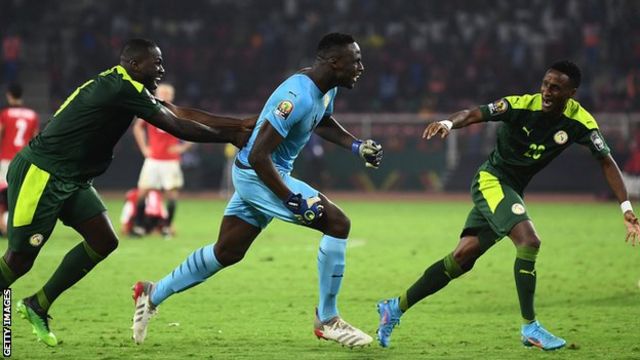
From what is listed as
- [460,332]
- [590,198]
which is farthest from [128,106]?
[590,198]

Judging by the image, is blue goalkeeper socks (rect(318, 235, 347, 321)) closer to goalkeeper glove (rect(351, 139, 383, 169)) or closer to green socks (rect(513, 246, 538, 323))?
goalkeeper glove (rect(351, 139, 383, 169))

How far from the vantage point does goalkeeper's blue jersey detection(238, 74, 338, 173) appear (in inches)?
301

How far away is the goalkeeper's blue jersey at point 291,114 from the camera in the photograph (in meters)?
7.65

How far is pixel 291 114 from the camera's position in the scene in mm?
7672

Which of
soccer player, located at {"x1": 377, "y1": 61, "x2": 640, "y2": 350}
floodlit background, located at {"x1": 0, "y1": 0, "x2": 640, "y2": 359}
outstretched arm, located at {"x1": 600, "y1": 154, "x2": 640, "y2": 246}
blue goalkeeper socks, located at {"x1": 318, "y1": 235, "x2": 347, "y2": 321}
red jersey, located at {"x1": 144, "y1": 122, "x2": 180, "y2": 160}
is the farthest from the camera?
red jersey, located at {"x1": 144, "y1": 122, "x2": 180, "y2": 160}

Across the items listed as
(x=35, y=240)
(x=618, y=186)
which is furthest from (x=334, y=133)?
(x=35, y=240)

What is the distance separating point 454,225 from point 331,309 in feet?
36.1

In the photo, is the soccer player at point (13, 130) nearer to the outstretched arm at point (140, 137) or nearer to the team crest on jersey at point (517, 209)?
the outstretched arm at point (140, 137)

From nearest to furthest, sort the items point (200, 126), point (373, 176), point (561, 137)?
point (200, 126), point (561, 137), point (373, 176)

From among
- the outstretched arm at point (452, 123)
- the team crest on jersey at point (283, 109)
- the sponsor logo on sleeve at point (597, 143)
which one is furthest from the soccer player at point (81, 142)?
the sponsor logo on sleeve at point (597, 143)

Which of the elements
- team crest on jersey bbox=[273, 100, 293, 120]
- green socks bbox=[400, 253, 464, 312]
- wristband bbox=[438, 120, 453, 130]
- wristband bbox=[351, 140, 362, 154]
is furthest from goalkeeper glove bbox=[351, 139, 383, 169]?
green socks bbox=[400, 253, 464, 312]

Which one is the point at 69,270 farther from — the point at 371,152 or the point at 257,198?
the point at 371,152

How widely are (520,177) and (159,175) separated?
892 centimetres

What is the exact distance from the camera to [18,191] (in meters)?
Result: 7.79
